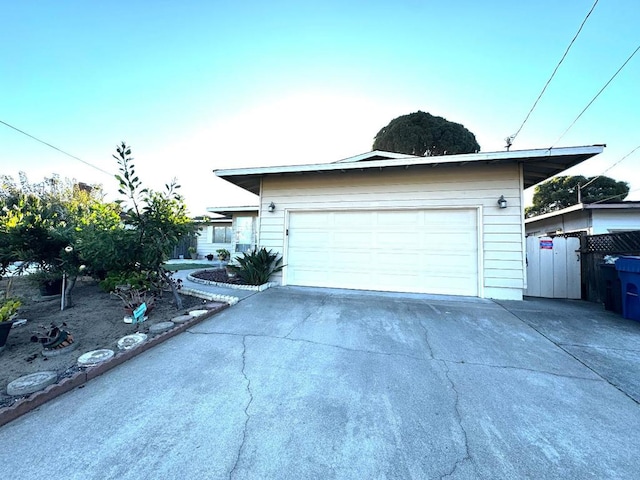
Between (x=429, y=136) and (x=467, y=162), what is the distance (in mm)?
11023

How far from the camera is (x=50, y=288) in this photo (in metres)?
5.37

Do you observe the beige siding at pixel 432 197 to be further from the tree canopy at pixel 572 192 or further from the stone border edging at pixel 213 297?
the tree canopy at pixel 572 192

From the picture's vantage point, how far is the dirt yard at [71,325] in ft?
8.51

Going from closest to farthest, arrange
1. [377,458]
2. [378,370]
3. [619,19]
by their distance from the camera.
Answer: [377,458], [378,370], [619,19]

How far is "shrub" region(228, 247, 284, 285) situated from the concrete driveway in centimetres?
267

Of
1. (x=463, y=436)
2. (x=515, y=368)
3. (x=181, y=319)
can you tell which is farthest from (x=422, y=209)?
(x=181, y=319)

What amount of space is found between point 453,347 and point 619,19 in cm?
774

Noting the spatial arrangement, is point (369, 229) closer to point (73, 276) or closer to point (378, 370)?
point (378, 370)

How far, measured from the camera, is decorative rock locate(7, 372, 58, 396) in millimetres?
2107

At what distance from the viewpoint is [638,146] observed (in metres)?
8.05

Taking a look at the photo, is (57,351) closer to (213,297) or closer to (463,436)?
(213,297)

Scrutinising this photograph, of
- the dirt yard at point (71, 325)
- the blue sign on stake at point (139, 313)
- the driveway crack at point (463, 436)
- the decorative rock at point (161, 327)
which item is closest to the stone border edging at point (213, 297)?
the dirt yard at point (71, 325)

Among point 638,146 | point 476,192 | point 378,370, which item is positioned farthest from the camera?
point 638,146

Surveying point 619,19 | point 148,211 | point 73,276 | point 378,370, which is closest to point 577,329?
point 378,370
